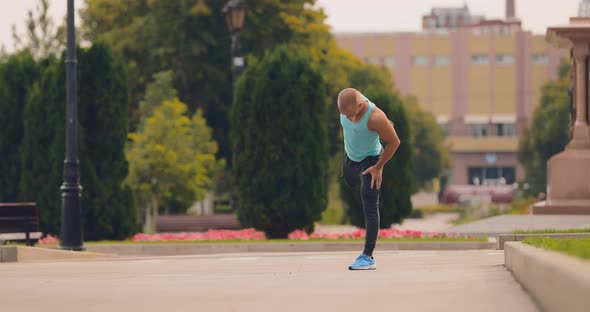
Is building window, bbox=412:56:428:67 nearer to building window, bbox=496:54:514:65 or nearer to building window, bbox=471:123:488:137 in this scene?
building window, bbox=496:54:514:65

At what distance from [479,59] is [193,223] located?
93152mm

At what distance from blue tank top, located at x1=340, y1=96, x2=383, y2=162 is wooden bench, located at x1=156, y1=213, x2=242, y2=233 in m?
25.7

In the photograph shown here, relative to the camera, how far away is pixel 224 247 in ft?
77.0

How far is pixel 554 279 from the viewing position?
22.4 ft

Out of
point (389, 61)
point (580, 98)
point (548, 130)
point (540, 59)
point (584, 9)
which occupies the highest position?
point (389, 61)

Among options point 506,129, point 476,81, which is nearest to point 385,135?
point 476,81

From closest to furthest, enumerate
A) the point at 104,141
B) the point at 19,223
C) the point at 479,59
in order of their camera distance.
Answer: the point at 19,223 < the point at 104,141 < the point at 479,59

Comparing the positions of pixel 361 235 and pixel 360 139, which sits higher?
pixel 360 139

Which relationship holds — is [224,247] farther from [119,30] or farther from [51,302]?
[119,30]

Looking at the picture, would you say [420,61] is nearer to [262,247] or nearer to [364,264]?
[262,247]

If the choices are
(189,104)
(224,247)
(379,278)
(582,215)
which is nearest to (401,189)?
(582,215)

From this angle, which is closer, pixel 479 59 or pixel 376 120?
pixel 376 120

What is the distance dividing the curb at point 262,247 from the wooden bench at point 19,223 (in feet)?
3.83

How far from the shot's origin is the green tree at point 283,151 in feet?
89.0
